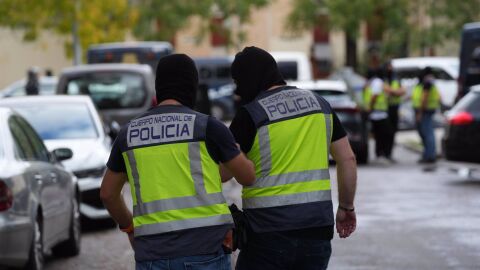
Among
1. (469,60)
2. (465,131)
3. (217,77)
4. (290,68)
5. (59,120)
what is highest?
(59,120)

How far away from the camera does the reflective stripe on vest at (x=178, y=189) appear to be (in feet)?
19.4

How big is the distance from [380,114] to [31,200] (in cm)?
1446

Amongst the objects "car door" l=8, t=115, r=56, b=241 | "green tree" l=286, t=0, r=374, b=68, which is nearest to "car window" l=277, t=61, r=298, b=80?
"green tree" l=286, t=0, r=374, b=68

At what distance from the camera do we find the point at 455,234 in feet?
43.0

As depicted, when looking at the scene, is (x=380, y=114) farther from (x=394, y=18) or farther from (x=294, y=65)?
(x=394, y=18)

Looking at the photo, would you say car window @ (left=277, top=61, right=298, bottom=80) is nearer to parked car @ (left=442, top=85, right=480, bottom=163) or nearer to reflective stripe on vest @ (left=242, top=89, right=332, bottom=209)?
parked car @ (left=442, top=85, right=480, bottom=163)

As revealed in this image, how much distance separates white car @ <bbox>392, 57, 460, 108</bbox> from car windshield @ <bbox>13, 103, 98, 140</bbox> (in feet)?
69.3

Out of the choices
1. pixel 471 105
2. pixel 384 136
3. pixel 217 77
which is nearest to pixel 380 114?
pixel 384 136

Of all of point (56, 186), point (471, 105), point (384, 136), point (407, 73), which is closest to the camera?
point (56, 186)

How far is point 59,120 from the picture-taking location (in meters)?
15.5

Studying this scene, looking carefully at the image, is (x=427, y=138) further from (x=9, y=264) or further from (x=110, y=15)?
(x=110, y=15)

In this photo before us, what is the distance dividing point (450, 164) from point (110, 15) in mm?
27948

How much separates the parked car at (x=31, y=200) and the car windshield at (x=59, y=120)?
2461mm

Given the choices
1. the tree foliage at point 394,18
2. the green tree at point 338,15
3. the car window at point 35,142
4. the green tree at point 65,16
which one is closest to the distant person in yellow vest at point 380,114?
the car window at point 35,142
